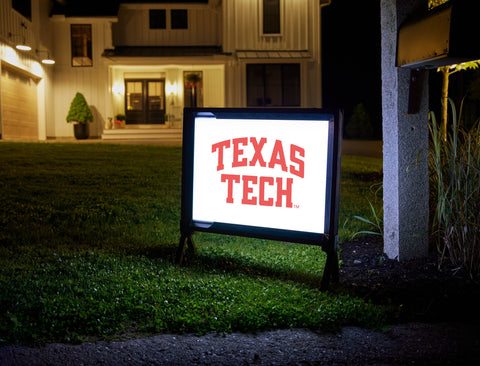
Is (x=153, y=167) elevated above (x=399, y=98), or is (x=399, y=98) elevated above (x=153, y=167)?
(x=399, y=98)

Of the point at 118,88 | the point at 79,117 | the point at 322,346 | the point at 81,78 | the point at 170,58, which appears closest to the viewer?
the point at 322,346

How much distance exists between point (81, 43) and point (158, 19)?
164 inches

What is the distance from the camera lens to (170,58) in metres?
25.3

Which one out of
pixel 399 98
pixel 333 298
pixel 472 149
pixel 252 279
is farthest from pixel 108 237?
A: pixel 472 149

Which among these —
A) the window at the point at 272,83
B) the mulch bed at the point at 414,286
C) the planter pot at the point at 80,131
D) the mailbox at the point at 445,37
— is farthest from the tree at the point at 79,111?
the mailbox at the point at 445,37

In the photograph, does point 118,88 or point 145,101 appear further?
point 145,101

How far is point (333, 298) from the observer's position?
3.67 m

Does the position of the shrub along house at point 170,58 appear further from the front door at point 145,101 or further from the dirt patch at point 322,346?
the dirt patch at point 322,346

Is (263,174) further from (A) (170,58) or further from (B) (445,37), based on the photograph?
(A) (170,58)

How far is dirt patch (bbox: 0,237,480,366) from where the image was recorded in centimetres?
278

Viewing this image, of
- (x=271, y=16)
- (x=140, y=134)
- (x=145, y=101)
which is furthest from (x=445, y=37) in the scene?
(x=145, y=101)

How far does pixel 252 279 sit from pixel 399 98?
197 cm

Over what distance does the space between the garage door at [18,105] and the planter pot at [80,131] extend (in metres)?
1.94

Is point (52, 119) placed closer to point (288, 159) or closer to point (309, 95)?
point (309, 95)
